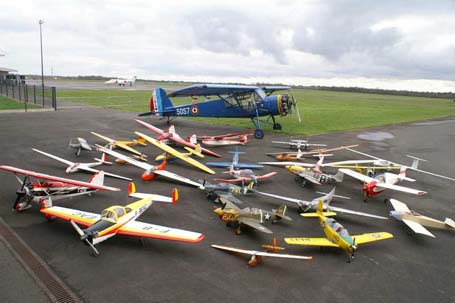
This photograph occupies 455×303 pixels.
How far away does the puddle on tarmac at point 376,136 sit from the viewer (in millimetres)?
26297

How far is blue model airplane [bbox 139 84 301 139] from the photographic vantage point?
2447cm

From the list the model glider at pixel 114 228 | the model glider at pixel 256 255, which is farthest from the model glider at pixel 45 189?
the model glider at pixel 256 255

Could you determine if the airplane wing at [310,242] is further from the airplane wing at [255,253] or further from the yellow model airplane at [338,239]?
the airplane wing at [255,253]

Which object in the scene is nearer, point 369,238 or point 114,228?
point 114,228

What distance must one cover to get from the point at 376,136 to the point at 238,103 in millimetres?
12603

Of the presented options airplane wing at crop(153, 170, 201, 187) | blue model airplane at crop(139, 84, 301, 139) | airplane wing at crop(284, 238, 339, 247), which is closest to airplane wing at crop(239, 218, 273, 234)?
airplane wing at crop(284, 238, 339, 247)

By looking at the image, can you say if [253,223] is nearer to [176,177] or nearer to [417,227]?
[176,177]

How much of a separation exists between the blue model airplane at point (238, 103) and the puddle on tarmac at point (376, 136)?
610 cm

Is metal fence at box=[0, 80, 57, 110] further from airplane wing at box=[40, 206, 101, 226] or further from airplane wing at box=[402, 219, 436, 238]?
airplane wing at box=[402, 219, 436, 238]

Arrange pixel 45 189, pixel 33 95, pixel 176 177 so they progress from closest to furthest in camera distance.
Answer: pixel 45 189, pixel 176 177, pixel 33 95

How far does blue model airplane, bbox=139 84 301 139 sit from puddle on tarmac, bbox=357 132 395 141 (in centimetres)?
610

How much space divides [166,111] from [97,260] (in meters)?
22.3

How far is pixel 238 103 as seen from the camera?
1032 inches

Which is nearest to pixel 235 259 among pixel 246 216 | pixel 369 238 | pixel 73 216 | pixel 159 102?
pixel 246 216
